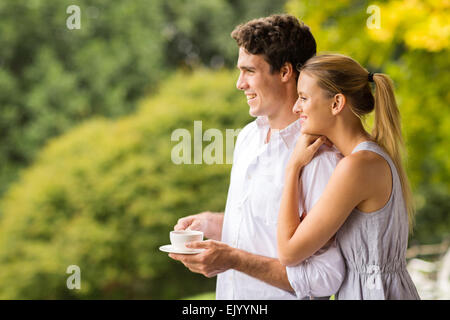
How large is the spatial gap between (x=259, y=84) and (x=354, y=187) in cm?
48

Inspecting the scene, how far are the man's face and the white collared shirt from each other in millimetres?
99

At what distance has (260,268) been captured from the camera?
1472 millimetres

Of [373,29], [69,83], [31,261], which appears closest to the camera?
[373,29]

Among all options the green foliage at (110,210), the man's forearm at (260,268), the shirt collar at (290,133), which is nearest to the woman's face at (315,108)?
the shirt collar at (290,133)

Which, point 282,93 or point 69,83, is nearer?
point 282,93

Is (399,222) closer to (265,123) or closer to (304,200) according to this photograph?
(304,200)

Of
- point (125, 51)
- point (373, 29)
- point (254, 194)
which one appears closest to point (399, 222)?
point (254, 194)

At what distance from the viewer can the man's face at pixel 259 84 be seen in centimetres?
156

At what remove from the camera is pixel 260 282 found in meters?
1.58

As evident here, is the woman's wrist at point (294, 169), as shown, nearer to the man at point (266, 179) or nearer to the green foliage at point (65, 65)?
the man at point (266, 179)

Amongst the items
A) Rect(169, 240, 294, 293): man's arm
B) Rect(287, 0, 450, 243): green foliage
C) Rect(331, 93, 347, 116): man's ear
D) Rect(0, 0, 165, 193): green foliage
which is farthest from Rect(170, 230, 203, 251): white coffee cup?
Rect(0, 0, 165, 193): green foliage

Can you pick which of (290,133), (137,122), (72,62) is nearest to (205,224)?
(290,133)

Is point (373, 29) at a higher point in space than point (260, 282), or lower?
higher
